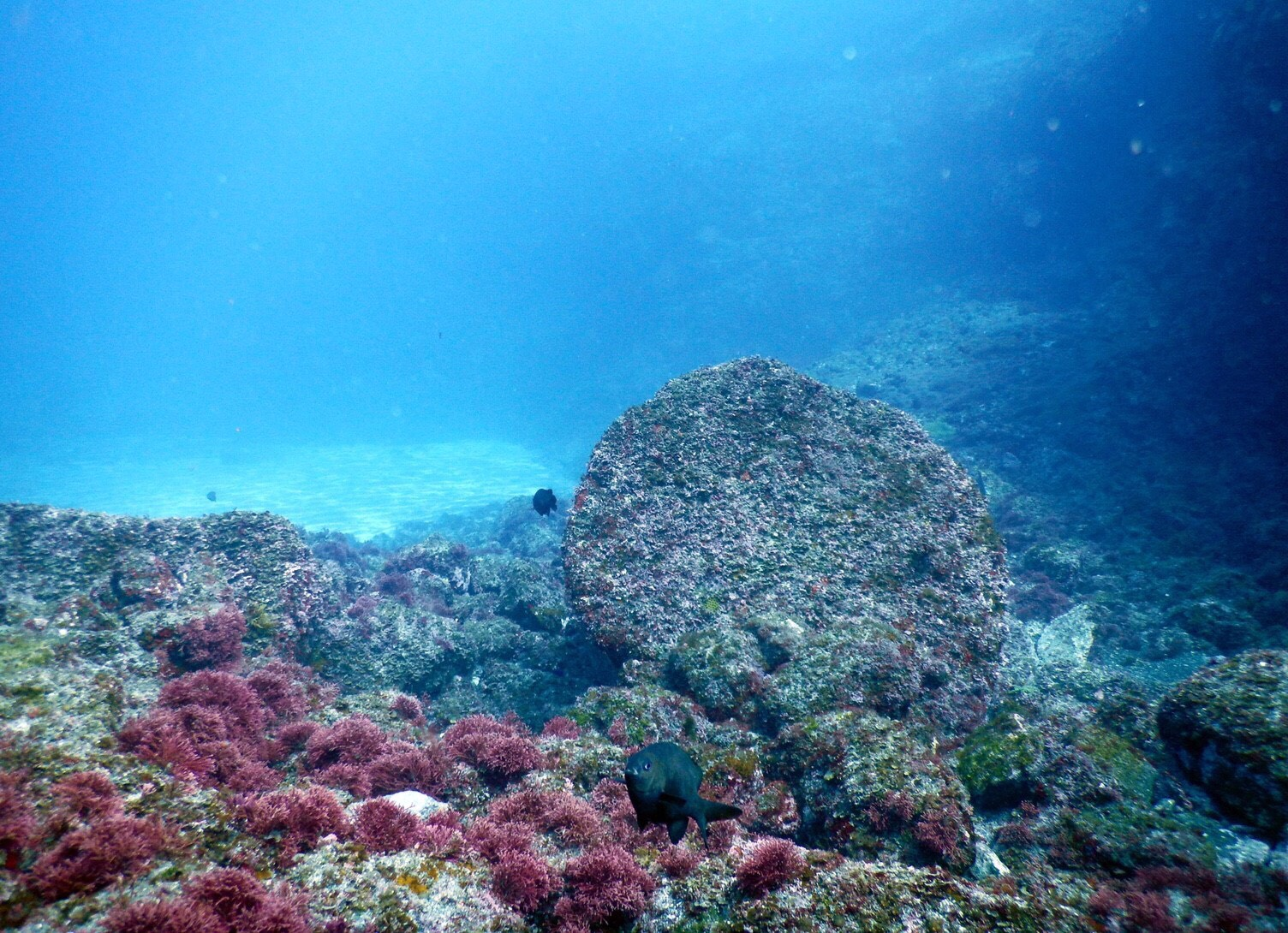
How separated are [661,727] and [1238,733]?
4.28 meters

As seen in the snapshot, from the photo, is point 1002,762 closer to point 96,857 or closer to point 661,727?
point 661,727

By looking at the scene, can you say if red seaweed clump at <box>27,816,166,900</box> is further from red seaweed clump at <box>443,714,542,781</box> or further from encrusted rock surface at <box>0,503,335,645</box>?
encrusted rock surface at <box>0,503,335,645</box>

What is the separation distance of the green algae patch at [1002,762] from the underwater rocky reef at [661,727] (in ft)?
0.10

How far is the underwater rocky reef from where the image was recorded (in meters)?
2.57

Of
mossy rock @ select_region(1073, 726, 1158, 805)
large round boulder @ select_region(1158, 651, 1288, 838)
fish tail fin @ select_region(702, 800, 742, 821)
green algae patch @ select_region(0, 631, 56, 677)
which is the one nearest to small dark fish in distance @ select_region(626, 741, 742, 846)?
fish tail fin @ select_region(702, 800, 742, 821)

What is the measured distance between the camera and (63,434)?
6103 cm

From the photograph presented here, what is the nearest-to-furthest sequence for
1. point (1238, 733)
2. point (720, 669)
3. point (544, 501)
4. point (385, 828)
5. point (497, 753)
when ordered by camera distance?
point (385, 828), point (1238, 733), point (497, 753), point (720, 669), point (544, 501)

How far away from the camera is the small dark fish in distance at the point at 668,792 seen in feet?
8.21

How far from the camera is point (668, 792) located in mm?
2596

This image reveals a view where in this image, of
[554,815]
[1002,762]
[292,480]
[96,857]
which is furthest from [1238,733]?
[292,480]

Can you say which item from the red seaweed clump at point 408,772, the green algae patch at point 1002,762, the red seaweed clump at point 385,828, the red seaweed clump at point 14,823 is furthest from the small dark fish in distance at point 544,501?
the red seaweed clump at point 14,823

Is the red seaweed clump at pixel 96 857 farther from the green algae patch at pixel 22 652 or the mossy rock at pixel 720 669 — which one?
the mossy rock at pixel 720 669

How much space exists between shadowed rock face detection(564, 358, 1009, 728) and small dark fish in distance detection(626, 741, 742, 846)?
239 centimetres

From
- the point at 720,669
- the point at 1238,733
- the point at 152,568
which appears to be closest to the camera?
the point at 1238,733
